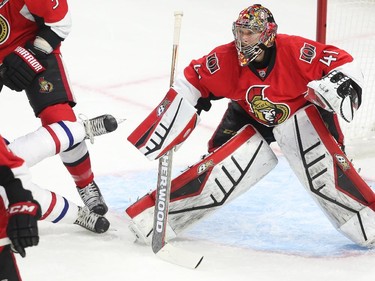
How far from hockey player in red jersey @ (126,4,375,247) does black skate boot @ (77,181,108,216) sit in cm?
24

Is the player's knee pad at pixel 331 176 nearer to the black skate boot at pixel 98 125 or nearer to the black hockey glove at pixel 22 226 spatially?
the black skate boot at pixel 98 125

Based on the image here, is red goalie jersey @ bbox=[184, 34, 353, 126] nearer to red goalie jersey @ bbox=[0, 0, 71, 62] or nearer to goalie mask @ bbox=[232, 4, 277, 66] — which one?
goalie mask @ bbox=[232, 4, 277, 66]

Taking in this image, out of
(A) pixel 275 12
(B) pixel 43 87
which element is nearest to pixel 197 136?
(B) pixel 43 87

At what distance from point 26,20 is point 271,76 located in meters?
0.90

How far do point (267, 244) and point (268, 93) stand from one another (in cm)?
53

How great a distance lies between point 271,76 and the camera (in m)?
3.41

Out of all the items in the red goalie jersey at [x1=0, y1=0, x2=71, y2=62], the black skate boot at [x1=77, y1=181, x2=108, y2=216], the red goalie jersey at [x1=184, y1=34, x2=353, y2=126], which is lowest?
the black skate boot at [x1=77, y1=181, x2=108, y2=216]

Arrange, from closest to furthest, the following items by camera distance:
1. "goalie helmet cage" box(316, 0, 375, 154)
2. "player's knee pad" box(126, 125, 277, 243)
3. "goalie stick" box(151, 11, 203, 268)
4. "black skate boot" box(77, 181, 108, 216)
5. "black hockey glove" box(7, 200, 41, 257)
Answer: "black hockey glove" box(7, 200, 41, 257)
"goalie stick" box(151, 11, 203, 268)
"player's knee pad" box(126, 125, 277, 243)
"black skate boot" box(77, 181, 108, 216)
"goalie helmet cage" box(316, 0, 375, 154)

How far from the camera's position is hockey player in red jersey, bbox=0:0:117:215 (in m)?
3.50

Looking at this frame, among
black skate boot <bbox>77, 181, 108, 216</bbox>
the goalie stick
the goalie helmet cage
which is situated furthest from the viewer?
the goalie helmet cage

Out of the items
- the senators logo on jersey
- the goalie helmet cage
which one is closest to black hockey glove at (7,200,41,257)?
the senators logo on jersey

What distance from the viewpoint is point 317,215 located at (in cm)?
384

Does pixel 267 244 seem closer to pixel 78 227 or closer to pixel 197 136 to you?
pixel 78 227

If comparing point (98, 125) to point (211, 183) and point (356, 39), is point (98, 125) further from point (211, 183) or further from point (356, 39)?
point (356, 39)
